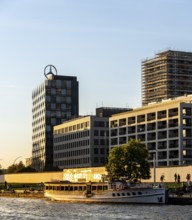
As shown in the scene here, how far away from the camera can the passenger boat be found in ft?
396

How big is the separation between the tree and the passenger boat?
431 inches

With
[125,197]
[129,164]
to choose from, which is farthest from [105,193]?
[129,164]

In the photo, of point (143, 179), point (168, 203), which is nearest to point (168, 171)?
point (143, 179)

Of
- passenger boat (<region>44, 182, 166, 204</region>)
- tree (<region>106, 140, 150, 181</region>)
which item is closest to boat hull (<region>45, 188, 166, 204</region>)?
passenger boat (<region>44, 182, 166, 204</region>)

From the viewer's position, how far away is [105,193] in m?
130

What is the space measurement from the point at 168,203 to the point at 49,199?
4219 centimetres

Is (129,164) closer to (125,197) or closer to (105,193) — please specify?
(105,193)

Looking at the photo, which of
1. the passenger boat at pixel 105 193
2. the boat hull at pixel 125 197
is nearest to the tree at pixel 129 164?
the passenger boat at pixel 105 193

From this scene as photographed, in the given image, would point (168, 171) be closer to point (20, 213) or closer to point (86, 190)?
point (86, 190)

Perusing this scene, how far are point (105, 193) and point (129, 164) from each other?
19.1 meters

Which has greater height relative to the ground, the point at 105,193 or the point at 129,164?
the point at 129,164

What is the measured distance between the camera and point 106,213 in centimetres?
9981

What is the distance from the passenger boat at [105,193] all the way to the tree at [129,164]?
1095cm

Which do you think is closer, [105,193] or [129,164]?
[105,193]
